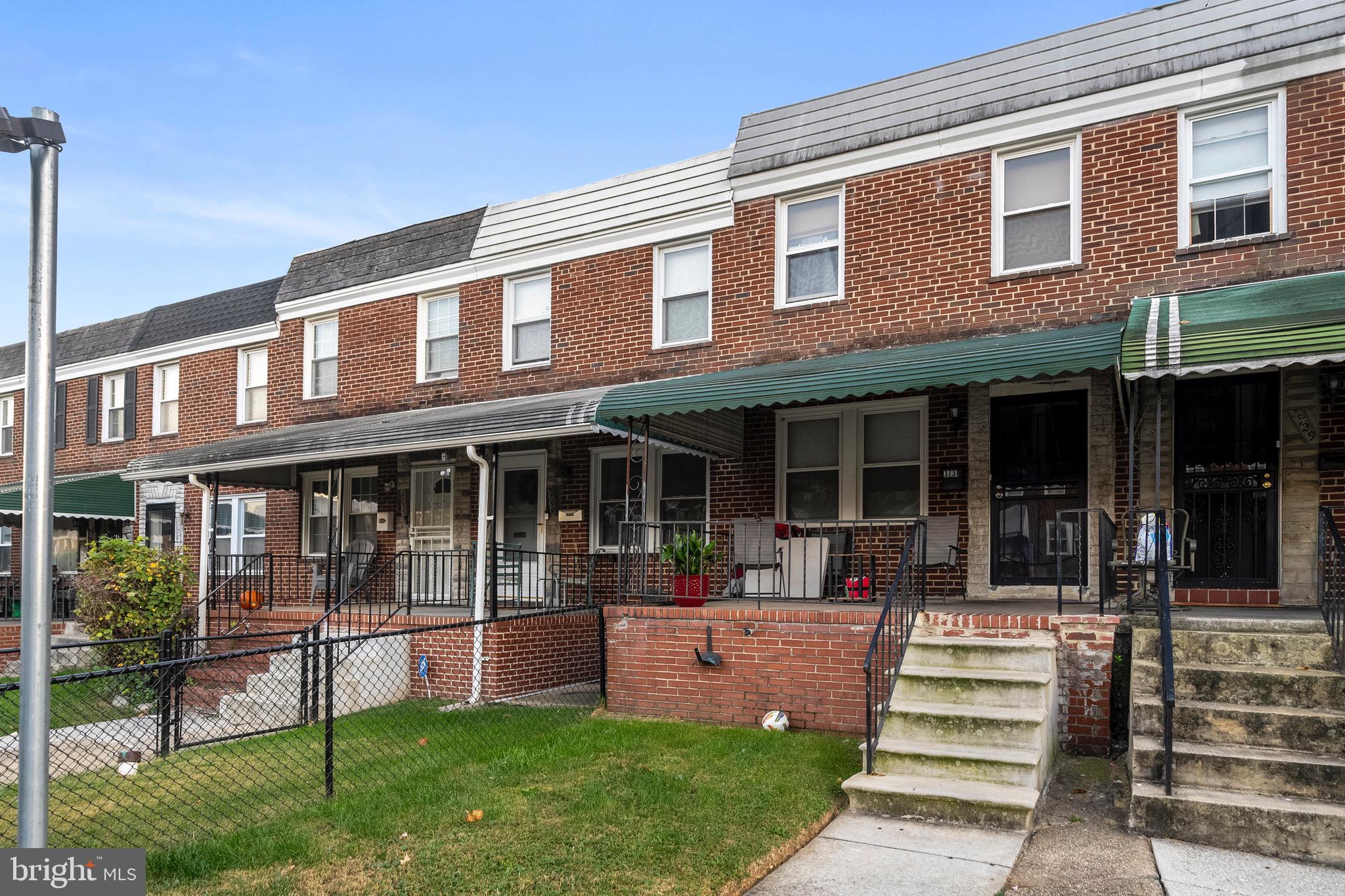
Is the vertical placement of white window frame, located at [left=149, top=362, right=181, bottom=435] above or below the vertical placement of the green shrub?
above

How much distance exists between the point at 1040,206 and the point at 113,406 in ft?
58.0

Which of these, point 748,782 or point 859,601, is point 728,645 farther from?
point 748,782

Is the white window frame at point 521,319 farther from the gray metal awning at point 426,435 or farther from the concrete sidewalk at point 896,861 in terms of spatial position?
the concrete sidewalk at point 896,861

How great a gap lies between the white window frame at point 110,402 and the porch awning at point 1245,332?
18.3m

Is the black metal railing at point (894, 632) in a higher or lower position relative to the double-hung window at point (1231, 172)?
lower

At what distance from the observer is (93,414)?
20.1 m

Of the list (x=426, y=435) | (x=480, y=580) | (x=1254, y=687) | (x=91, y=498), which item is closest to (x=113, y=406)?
(x=91, y=498)

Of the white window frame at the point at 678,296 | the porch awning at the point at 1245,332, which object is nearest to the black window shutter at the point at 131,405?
the white window frame at the point at 678,296

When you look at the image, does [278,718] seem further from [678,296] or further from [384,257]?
[384,257]

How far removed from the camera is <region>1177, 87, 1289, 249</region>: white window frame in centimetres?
909

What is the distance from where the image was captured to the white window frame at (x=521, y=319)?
13.7 m

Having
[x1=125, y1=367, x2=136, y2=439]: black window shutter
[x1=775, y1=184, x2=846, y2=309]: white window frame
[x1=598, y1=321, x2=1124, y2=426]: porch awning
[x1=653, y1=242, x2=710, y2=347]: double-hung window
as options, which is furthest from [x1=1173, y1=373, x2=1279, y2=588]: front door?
[x1=125, y1=367, x2=136, y2=439]: black window shutter

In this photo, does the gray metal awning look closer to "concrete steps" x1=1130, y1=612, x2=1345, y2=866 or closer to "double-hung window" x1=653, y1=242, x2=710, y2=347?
"double-hung window" x1=653, y1=242, x2=710, y2=347

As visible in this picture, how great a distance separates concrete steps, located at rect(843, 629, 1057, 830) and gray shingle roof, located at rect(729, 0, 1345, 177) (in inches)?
228
